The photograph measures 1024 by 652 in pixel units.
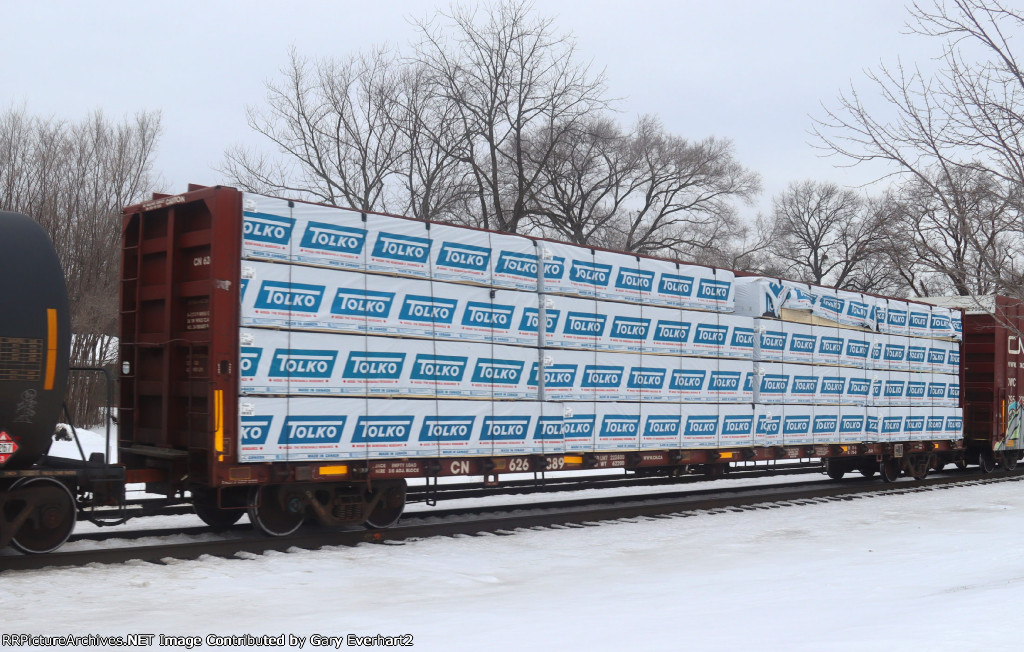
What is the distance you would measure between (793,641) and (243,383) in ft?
20.0

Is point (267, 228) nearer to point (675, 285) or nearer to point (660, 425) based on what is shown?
point (675, 285)

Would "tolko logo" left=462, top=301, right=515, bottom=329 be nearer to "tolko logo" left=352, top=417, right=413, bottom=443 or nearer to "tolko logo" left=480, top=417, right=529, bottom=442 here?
"tolko logo" left=480, top=417, right=529, bottom=442

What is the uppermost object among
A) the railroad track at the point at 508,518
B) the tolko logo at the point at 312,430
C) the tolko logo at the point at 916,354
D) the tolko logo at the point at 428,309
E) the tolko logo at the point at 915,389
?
the tolko logo at the point at 428,309

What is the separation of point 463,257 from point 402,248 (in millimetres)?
942

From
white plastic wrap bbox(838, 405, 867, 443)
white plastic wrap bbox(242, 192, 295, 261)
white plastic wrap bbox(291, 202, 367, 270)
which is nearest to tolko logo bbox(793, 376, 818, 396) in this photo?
white plastic wrap bbox(838, 405, 867, 443)

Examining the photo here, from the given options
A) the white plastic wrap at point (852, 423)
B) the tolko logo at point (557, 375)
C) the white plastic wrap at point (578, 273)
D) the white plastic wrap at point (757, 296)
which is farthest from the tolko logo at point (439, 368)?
the white plastic wrap at point (852, 423)

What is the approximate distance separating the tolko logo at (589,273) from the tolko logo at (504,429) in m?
2.13

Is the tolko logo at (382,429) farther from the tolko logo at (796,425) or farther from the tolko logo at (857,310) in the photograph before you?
the tolko logo at (857,310)

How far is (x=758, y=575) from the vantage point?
8.99 metres

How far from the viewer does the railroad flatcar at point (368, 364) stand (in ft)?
30.9

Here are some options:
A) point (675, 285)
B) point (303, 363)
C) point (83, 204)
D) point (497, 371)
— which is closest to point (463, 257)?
point (497, 371)

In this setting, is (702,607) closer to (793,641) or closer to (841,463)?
(793,641)

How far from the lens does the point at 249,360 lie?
9594 millimetres

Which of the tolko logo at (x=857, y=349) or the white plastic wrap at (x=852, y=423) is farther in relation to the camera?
the tolko logo at (x=857, y=349)
